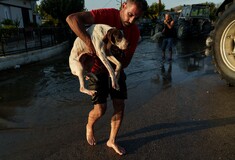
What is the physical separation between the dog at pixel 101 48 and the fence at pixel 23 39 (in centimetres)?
659

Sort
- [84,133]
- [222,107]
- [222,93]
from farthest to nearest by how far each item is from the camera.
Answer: [222,93], [222,107], [84,133]

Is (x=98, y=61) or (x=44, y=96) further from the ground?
(x=98, y=61)

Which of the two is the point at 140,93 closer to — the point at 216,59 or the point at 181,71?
the point at 216,59

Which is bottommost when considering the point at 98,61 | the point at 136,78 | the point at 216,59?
the point at 136,78

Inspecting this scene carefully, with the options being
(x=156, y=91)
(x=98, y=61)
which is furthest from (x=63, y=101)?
(x=98, y=61)

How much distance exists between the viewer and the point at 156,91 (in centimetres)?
556

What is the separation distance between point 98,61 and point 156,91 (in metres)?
2.85

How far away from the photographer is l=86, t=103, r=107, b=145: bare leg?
314cm

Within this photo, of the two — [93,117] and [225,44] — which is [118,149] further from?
[225,44]

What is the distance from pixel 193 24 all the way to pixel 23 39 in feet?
34.0

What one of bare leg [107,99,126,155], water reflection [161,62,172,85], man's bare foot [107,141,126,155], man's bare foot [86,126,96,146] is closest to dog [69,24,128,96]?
bare leg [107,99,126,155]

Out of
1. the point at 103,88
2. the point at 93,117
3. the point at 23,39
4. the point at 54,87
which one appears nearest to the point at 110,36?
the point at 103,88

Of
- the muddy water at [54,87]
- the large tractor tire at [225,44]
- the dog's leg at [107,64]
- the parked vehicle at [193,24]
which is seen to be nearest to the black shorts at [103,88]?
the dog's leg at [107,64]

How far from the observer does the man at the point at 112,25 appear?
2608 millimetres
